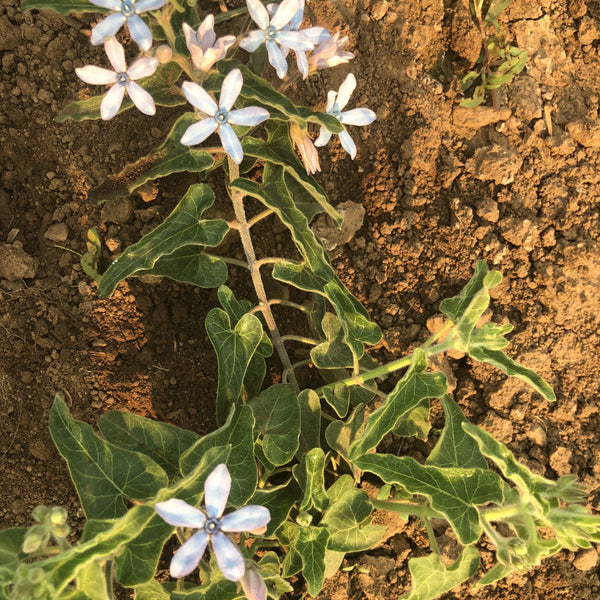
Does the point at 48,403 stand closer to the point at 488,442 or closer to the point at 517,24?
the point at 488,442

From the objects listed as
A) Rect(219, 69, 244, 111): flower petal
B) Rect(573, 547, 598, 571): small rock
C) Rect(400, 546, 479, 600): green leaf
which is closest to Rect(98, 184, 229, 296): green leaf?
Rect(219, 69, 244, 111): flower petal

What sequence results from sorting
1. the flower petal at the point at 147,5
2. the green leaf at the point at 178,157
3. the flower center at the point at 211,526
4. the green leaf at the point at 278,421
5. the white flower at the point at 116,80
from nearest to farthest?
the flower center at the point at 211,526 → the flower petal at the point at 147,5 → the white flower at the point at 116,80 → the green leaf at the point at 178,157 → the green leaf at the point at 278,421

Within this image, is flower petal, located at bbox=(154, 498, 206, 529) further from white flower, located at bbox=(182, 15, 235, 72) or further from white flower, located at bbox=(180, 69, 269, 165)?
white flower, located at bbox=(182, 15, 235, 72)

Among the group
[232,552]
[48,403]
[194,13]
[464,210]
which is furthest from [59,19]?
[232,552]

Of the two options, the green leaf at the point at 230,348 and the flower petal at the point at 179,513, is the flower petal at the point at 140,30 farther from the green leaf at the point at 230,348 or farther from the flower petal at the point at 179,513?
the flower petal at the point at 179,513

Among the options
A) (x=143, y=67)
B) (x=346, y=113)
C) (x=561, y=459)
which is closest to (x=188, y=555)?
(x=143, y=67)

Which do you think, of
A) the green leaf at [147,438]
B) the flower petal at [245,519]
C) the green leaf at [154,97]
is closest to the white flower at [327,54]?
the green leaf at [154,97]
